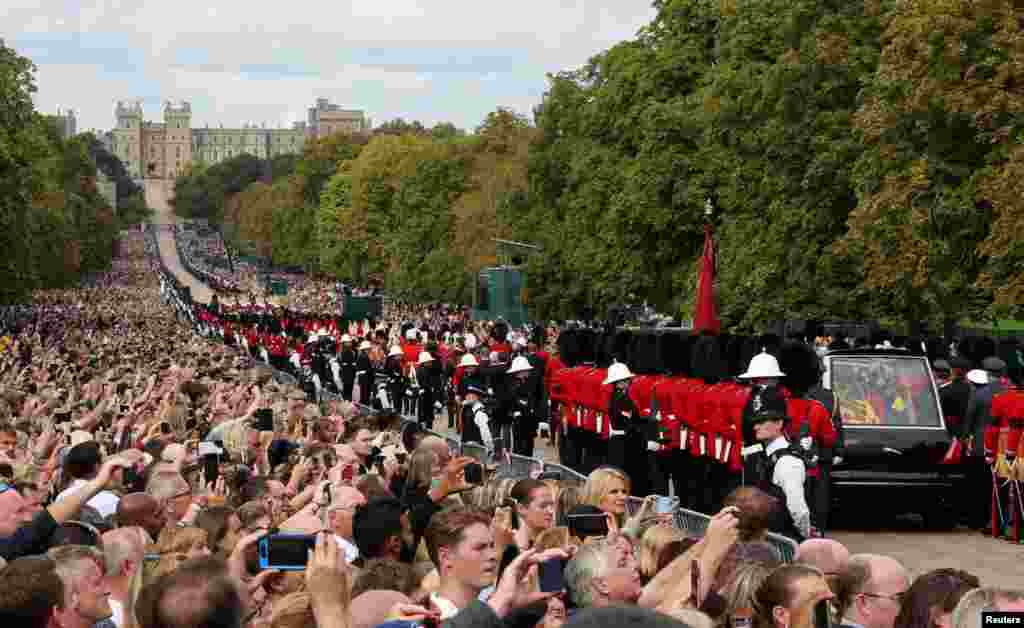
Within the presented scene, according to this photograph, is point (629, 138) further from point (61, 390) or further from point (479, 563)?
point (479, 563)

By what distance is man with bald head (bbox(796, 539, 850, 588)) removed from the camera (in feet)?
27.0

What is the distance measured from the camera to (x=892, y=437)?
18.5 metres

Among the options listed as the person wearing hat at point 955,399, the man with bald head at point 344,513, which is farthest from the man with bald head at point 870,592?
the person wearing hat at point 955,399

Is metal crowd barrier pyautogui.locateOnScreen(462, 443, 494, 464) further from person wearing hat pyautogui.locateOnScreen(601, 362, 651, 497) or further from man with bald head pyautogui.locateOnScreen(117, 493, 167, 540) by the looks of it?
man with bald head pyautogui.locateOnScreen(117, 493, 167, 540)

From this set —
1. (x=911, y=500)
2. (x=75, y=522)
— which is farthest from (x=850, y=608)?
(x=911, y=500)

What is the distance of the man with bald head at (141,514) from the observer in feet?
32.5

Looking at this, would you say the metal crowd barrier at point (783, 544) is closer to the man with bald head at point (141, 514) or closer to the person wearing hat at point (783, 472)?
the person wearing hat at point (783, 472)

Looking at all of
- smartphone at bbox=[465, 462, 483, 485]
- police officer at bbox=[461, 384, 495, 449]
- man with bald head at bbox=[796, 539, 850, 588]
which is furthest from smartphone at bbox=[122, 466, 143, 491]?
police officer at bbox=[461, 384, 495, 449]

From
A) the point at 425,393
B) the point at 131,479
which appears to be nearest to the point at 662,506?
the point at 131,479

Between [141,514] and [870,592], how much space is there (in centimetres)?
368

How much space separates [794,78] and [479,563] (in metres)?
31.8

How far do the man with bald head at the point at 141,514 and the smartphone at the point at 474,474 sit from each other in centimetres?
265

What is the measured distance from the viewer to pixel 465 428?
86.2 feet

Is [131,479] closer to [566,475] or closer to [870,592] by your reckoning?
[566,475]
